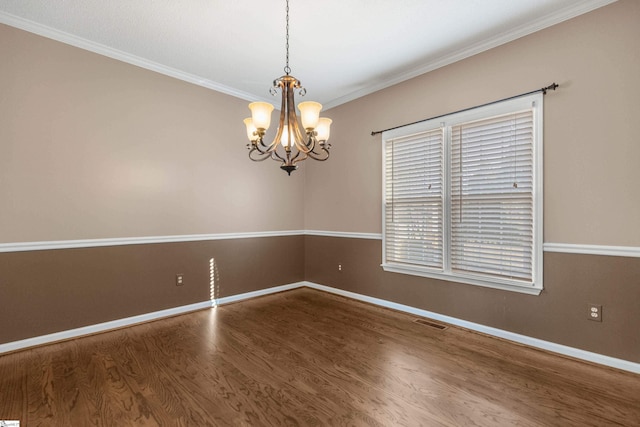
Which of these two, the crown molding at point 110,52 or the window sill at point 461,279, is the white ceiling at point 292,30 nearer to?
the crown molding at point 110,52

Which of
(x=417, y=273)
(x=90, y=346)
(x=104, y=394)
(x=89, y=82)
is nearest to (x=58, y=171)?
(x=89, y=82)

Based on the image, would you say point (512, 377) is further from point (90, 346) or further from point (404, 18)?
point (90, 346)

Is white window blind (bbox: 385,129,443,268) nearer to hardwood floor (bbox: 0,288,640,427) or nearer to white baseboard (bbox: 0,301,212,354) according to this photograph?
hardwood floor (bbox: 0,288,640,427)

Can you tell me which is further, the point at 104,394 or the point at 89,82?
the point at 89,82

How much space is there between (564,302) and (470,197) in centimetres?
116

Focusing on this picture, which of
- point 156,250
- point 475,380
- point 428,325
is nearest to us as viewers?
point 475,380

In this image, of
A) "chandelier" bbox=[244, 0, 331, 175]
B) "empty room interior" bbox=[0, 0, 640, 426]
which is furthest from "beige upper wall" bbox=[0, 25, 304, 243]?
"chandelier" bbox=[244, 0, 331, 175]

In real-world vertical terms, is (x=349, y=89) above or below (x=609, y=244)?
above

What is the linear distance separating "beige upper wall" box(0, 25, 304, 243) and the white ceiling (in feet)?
0.81

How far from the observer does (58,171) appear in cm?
276

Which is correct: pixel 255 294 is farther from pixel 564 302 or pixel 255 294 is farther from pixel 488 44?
pixel 488 44

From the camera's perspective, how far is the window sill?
265 cm

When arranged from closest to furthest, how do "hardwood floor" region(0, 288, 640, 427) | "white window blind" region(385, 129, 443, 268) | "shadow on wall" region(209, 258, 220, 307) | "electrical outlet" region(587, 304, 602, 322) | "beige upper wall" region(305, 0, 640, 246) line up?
"hardwood floor" region(0, 288, 640, 427)
"beige upper wall" region(305, 0, 640, 246)
"electrical outlet" region(587, 304, 602, 322)
"white window blind" region(385, 129, 443, 268)
"shadow on wall" region(209, 258, 220, 307)

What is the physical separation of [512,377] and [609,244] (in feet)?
4.17
